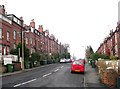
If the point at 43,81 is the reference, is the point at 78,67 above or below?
above

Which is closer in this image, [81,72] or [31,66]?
[81,72]

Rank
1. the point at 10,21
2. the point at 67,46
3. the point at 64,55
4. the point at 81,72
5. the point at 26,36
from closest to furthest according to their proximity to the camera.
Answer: the point at 81,72
the point at 10,21
the point at 26,36
the point at 64,55
the point at 67,46

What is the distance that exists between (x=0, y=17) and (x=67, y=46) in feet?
365

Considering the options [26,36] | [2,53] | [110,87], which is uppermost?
[26,36]

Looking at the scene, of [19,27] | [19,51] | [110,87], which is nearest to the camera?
[110,87]

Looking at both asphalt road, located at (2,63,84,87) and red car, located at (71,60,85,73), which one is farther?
red car, located at (71,60,85,73)

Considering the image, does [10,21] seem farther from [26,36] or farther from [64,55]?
[64,55]

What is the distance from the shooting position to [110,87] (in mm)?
17688

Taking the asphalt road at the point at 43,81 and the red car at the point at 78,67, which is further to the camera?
the red car at the point at 78,67

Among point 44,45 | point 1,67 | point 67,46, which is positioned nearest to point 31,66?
point 1,67

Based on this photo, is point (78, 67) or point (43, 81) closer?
point (43, 81)

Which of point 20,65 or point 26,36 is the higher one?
point 26,36

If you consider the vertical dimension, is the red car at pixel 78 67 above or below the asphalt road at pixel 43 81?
above

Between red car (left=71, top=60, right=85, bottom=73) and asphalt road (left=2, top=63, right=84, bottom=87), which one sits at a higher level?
red car (left=71, top=60, right=85, bottom=73)
